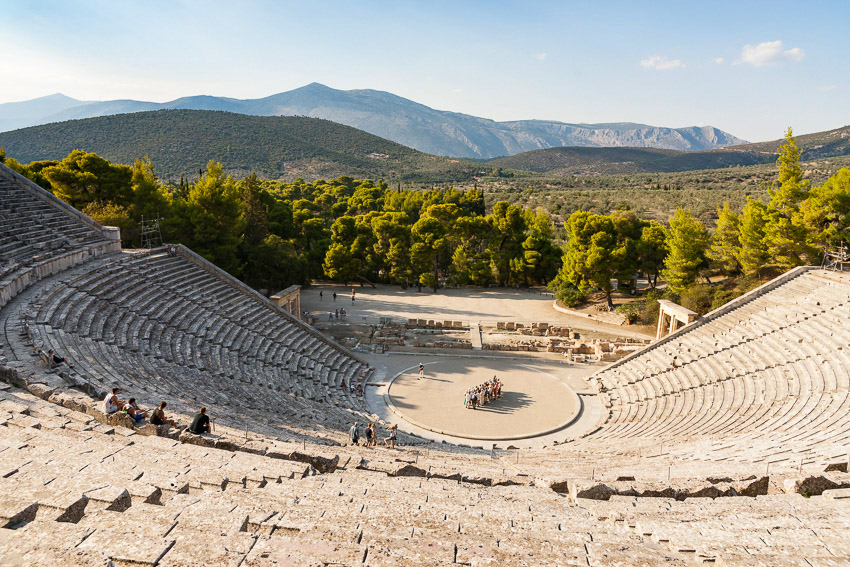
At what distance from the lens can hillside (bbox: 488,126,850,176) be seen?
103m

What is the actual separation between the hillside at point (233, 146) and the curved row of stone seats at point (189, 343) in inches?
2650

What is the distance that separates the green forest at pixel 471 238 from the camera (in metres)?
26.0

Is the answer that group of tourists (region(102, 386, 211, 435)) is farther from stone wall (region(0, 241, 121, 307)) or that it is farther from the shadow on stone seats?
the shadow on stone seats

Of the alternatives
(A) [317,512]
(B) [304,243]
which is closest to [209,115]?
(B) [304,243]

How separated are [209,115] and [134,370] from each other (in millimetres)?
109674

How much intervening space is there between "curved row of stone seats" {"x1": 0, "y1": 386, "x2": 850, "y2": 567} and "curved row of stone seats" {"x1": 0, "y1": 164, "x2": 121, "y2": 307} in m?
10.6

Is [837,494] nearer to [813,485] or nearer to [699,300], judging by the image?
[813,485]

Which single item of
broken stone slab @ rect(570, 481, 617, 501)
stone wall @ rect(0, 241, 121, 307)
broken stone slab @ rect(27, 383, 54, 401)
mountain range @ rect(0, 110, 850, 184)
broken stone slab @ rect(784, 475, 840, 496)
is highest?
mountain range @ rect(0, 110, 850, 184)

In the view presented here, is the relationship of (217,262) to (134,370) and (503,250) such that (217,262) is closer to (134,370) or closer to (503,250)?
(134,370)

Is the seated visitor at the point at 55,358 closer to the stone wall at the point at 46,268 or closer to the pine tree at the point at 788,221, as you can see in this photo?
the stone wall at the point at 46,268

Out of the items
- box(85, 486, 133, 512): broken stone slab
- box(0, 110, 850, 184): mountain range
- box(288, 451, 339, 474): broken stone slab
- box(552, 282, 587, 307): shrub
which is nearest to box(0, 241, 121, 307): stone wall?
box(288, 451, 339, 474): broken stone slab

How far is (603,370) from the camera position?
Result: 2192 centimetres

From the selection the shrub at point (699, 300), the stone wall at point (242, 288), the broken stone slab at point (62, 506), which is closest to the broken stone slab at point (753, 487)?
the broken stone slab at point (62, 506)

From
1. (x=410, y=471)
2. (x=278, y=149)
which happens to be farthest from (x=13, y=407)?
(x=278, y=149)
